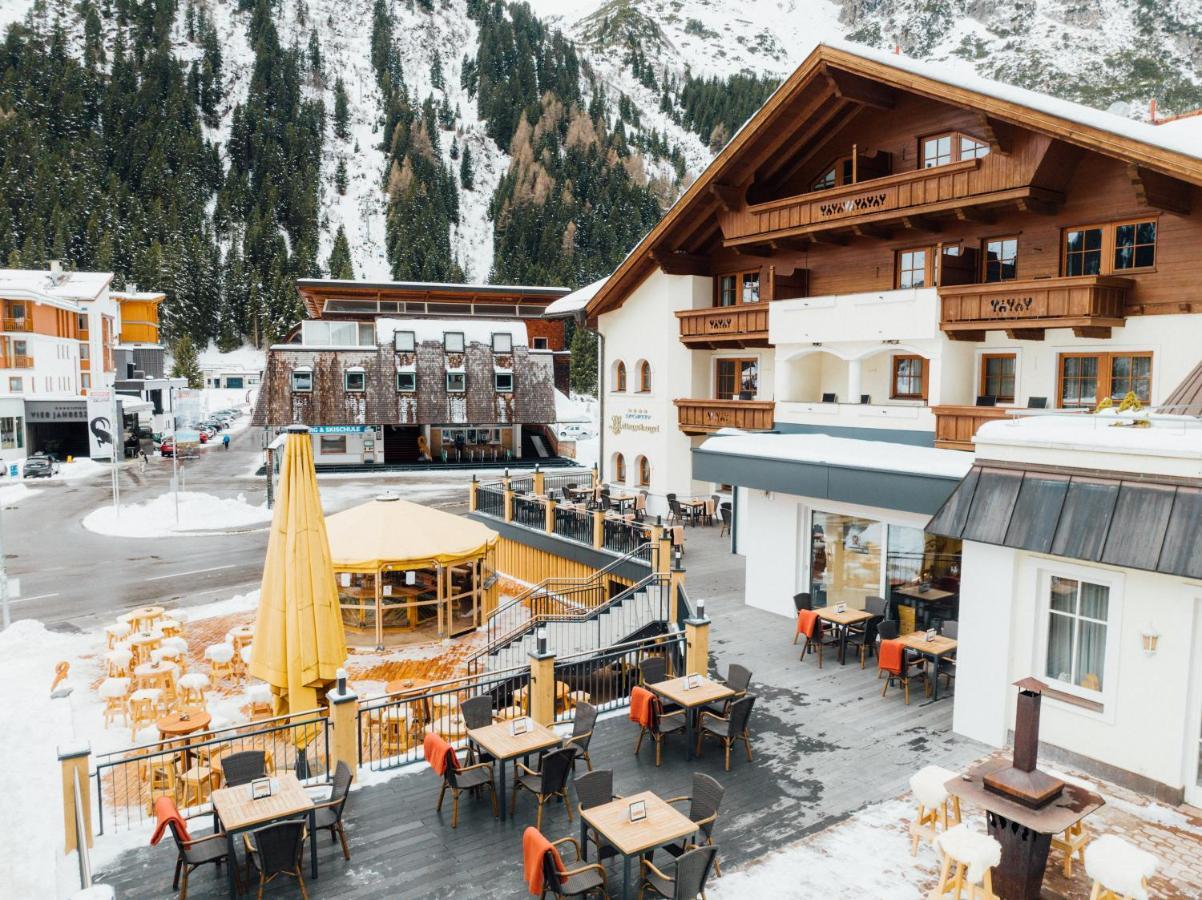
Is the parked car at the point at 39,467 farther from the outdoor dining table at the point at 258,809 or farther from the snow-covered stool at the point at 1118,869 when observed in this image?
the snow-covered stool at the point at 1118,869

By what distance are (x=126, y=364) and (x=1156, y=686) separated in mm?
83557

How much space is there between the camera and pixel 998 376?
2081cm

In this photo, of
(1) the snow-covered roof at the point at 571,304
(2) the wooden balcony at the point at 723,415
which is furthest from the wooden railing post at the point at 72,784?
(1) the snow-covered roof at the point at 571,304

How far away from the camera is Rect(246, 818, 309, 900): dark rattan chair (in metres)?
7.72

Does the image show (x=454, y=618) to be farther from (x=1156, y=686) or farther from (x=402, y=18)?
(x=402, y=18)

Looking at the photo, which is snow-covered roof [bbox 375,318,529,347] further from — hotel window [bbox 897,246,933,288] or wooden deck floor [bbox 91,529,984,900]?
wooden deck floor [bbox 91,529,984,900]

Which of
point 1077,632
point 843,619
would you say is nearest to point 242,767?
point 843,619

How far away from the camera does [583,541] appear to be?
888 inches

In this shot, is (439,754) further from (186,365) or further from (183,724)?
(186,365)

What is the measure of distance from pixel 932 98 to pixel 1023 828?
18.2 metres

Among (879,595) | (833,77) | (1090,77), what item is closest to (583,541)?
(879,595)

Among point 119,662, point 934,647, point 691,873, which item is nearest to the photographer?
point 691,873

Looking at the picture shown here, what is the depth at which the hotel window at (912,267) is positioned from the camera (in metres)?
21.7

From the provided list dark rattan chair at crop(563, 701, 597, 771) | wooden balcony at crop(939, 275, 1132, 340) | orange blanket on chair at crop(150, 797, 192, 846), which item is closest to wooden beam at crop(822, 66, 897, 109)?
wooden balcony at crop(939, 275, 1132, 340)
